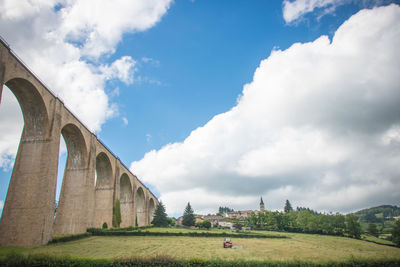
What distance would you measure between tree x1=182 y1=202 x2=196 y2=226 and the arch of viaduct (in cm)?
3532

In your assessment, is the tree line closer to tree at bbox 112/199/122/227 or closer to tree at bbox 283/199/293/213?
tree at bbox 112/199/122/227

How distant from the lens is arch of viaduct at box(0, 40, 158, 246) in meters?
19.7

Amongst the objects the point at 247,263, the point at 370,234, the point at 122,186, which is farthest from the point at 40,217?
the point at 370,234

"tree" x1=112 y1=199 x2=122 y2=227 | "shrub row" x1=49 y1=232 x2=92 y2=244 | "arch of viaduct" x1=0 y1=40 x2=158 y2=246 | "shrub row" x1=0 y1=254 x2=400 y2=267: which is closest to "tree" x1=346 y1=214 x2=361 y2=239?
"tree" x1=112 y1=199 x2=122 y2=227

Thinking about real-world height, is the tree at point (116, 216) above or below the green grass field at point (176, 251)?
above

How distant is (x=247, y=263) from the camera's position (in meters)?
12.8

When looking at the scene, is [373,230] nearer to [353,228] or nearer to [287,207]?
[353,228]

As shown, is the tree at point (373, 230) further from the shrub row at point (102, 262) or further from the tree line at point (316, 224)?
the shrub row at point (102, 262)

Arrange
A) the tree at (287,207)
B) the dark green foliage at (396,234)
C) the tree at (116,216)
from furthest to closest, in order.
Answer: the tree at (287,207) → the dark green foliage at (396,234) → the tree at (116,216)

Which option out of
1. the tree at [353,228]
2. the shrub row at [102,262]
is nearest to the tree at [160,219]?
the tree at [353,228]

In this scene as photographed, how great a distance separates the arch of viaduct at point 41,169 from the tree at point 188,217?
35324 mm

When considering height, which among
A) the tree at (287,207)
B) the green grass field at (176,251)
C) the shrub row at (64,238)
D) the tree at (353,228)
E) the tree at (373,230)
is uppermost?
the tree at (287,207)

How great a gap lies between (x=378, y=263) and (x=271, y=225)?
5582 centimetres

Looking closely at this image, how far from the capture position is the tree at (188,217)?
203 ft
